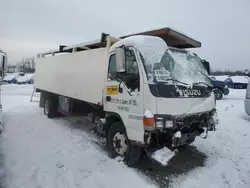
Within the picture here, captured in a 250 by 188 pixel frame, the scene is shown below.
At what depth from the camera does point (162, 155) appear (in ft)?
12.0

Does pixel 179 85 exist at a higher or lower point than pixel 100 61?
lower

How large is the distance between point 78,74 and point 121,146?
2.72 m

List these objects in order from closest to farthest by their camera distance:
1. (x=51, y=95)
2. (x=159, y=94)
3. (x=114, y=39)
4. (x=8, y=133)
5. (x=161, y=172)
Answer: (x=159, y=94) → (x=161, y=172) → (x=114, y=39) → (x=8, y=133) → (x=51, y=95)

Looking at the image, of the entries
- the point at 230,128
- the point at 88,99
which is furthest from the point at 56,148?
the point at 230,128

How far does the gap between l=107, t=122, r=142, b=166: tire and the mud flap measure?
413 millimetres

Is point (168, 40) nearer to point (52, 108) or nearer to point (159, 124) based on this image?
point (159, 124)

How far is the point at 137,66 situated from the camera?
3822 mm

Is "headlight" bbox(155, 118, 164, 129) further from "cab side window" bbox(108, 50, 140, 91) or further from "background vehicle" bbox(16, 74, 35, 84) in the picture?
"background vehicle" bbox(16, 74, 35, 84)

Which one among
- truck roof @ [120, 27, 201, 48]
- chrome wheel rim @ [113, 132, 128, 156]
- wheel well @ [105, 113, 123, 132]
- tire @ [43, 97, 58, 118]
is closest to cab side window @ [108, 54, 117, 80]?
wheel well @ [105, 113, 123, 132]

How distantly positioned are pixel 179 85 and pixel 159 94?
21.0 inches

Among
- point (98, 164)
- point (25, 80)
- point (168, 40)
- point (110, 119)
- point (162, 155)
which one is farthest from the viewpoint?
point (25, 80)

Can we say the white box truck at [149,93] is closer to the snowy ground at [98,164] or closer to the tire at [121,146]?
the tire at [121,146]

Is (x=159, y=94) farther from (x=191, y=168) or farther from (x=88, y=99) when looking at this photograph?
(x=88, y=99)

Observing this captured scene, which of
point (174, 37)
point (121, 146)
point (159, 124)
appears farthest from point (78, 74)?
point (159, 124)
